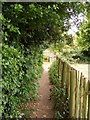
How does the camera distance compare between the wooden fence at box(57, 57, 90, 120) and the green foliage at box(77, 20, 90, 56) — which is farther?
the green foliage at box(77, 20, 90, 56)

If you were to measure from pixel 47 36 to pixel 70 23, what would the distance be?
0.74 m

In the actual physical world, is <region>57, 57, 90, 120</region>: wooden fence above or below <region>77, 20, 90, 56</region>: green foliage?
below

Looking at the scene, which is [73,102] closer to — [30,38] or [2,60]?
[2,60]

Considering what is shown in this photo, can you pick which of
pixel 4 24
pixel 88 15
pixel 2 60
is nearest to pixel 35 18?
pixel 4 24

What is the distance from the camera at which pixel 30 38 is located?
3.35 m

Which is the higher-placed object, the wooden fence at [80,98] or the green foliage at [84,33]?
the green foliage at [84,33]

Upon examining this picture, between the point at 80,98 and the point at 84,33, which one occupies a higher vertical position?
the point at 84,33

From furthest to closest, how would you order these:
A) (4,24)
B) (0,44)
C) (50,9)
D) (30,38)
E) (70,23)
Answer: (70,23) → (30,38) → (50,9) → (4,24) → (0,44)

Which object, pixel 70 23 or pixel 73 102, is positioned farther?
pixel 70 23

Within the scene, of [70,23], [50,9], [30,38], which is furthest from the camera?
[70,23]

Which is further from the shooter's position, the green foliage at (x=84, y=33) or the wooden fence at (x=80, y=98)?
the green foliage at (x=84, y=33)

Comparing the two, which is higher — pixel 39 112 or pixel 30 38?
pixel 30 38

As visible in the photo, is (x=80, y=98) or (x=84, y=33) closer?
(x=80, y=98)

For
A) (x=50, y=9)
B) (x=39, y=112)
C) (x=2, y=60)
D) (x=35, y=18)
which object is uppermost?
(x=50, y=9)
